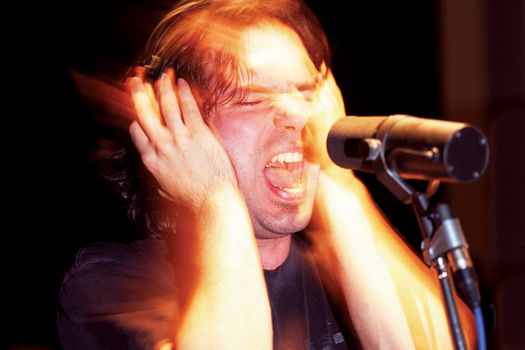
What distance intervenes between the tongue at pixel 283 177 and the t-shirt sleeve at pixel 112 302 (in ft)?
1.30

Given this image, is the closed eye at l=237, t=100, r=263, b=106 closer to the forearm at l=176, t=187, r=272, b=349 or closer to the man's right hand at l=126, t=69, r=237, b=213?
the man's right hand at l=126, t=69, r=237, b=213

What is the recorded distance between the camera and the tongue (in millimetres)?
1642

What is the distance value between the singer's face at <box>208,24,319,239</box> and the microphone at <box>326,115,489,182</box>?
525mm

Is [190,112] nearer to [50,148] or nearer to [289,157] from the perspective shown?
[289,157]

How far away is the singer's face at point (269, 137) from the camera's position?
160 cm

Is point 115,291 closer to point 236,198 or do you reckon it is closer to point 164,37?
point 236,198

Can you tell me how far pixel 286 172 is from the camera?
165 centimetres

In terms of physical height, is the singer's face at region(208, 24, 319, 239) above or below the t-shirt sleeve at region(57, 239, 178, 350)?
above

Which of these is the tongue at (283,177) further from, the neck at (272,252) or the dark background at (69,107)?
the dark background at (69,107)

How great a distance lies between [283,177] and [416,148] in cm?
77

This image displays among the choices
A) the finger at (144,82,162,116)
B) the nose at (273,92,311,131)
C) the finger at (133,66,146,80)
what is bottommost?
the nose at (273,92,311,131)

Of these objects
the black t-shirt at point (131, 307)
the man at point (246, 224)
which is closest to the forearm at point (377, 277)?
the man at point (246, 224)

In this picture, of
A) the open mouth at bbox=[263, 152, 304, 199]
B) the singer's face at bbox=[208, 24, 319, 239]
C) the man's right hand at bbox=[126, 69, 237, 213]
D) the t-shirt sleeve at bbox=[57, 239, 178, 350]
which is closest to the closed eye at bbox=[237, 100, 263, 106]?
the singer's face at bbox=[208, 24, 319, 239]

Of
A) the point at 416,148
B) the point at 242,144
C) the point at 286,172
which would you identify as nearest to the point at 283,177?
the point at 286,172
